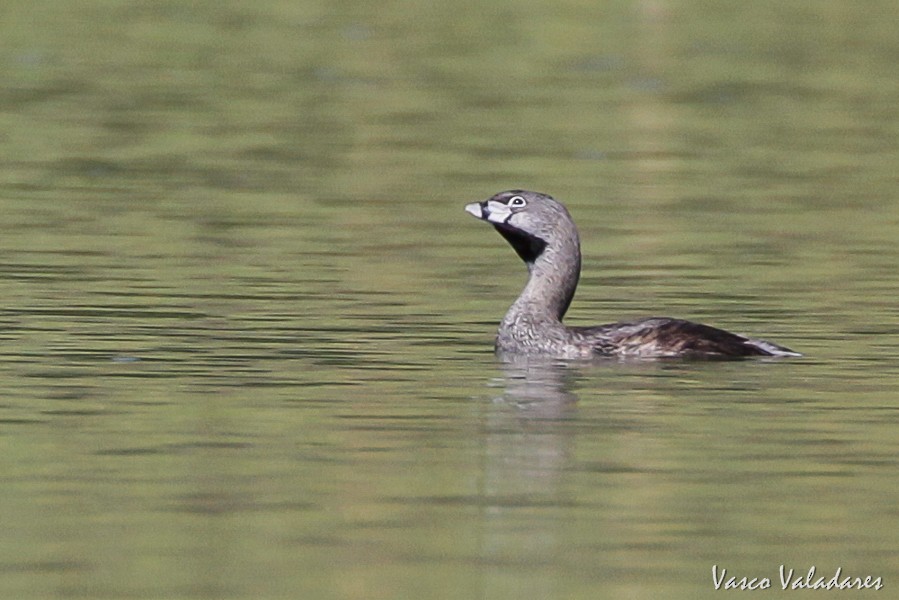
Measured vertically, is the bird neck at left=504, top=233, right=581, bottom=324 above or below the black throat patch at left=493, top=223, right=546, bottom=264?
below

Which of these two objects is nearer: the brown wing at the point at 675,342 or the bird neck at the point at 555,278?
the brown wing at the point at 675,342

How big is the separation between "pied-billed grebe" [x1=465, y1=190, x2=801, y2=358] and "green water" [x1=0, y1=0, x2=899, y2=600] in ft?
0.66

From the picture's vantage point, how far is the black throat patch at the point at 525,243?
56.0ft

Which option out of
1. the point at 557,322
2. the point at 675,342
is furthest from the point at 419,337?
the point at 675,342

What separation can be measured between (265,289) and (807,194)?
326 inches

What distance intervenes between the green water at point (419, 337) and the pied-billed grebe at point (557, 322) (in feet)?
0.66

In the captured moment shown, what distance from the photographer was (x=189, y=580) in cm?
1033

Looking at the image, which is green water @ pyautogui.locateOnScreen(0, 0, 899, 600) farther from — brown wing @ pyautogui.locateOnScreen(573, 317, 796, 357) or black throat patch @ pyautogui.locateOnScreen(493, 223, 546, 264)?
black throat patch @ pyautogui.locateOnScreen(493, 223, 546, 264)

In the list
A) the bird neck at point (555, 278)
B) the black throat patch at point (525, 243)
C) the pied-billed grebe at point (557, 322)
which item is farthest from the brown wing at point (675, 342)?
the black throat patch at point (525, 243)

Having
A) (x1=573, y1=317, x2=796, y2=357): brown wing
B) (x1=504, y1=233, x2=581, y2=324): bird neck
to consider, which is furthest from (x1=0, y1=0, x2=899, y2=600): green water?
(x1=504, y1=233, x2=581, y2=324): bird neck

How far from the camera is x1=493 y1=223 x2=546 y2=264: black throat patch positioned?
17.1 metres

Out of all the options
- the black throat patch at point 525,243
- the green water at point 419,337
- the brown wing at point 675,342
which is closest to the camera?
the green water at point 419,337

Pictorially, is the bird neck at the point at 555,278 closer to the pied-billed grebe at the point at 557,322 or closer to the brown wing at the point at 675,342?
the pied-billed grebe at the point at 557,322

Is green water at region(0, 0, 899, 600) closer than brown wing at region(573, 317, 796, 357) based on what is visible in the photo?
Yes
